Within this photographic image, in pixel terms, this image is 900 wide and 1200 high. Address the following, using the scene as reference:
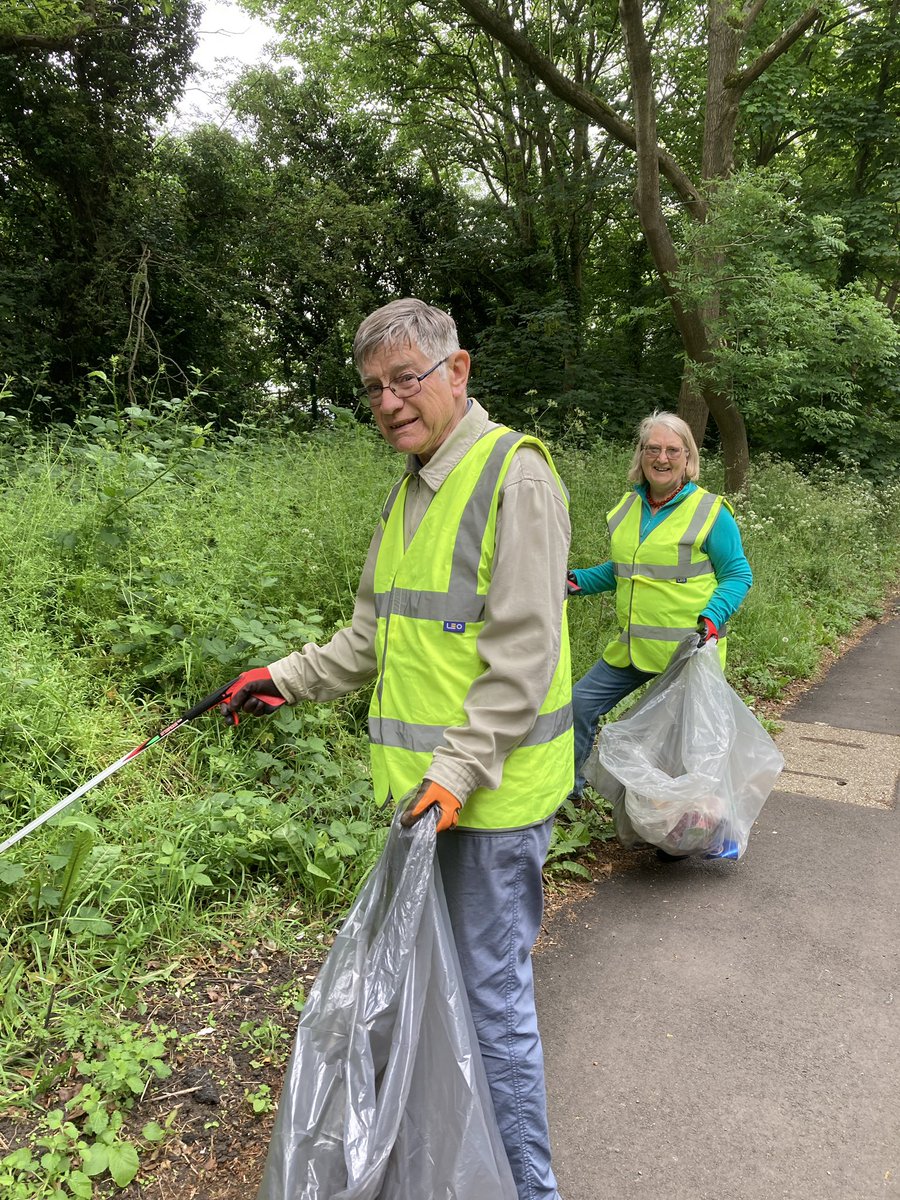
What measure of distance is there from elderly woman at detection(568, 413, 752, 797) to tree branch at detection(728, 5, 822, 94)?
7.90m

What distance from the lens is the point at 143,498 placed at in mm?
4578

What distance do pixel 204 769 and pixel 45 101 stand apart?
36.1ft

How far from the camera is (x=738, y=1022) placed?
2.72 meters

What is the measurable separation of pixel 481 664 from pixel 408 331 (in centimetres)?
69

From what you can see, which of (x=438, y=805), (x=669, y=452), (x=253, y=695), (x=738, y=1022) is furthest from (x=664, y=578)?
(x=438, y=805)

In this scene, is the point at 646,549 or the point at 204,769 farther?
the point at 646,549

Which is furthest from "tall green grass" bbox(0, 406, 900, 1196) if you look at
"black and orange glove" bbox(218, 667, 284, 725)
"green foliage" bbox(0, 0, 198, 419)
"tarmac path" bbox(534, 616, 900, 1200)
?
"green foliage" bbox(0, 0, 198, 419)

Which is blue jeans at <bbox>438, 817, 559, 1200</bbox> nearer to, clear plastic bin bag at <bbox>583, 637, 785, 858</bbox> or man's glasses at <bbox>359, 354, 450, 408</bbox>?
man's glasses at <bbox>359, 354, 450, 408</bbox>

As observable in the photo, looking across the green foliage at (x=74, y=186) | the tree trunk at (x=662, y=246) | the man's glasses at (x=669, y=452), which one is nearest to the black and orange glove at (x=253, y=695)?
the man's glasses at (x=669, y=452)

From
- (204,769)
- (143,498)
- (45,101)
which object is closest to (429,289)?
(45,101)

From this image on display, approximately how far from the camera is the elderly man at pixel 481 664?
164 cm

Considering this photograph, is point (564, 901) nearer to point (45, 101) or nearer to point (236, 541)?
point (236, 541)

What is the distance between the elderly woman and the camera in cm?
370

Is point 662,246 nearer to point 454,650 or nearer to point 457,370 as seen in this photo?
point 457,370
